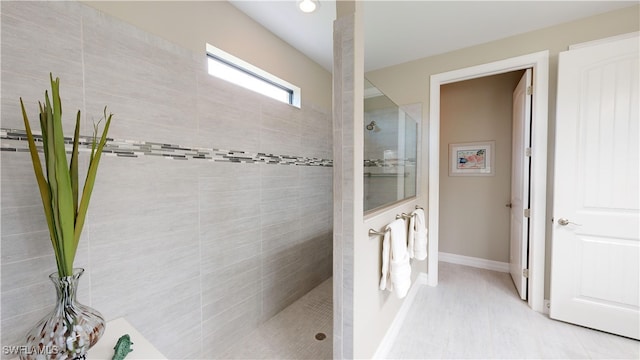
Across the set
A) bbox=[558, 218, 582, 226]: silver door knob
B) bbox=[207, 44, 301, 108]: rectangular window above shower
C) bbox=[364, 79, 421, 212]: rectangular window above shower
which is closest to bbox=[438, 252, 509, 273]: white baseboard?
bbox=[558, 218, 582, 226]: silver door knob

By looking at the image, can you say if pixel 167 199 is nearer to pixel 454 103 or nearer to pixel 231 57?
pixel 231 57

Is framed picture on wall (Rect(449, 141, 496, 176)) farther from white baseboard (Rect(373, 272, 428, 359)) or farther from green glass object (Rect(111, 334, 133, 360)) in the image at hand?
green glass object (Rect(111, 334, 133, 360))

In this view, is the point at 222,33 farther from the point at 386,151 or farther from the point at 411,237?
the point at 411,237

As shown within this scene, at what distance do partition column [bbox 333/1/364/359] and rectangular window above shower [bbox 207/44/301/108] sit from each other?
3.06ft

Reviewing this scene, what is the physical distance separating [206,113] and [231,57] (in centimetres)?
57

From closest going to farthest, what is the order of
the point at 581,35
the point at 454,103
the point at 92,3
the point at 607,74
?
the point at 92,3 < the point at 607,74 < the point at 581,35 < the point at 454,103

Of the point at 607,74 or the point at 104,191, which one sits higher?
the point at 607,74

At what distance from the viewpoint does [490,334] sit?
6.23 feet

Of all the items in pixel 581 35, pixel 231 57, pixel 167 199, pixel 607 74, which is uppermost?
pixel 581 35

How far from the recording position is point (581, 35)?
2016 millimetres

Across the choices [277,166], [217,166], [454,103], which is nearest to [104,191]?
[217,166]

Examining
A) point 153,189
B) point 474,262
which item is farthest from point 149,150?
point 474,262

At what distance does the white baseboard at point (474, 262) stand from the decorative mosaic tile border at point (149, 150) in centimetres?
277

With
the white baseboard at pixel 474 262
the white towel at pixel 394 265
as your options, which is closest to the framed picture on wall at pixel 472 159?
the white baseboard at pixel 474 262
